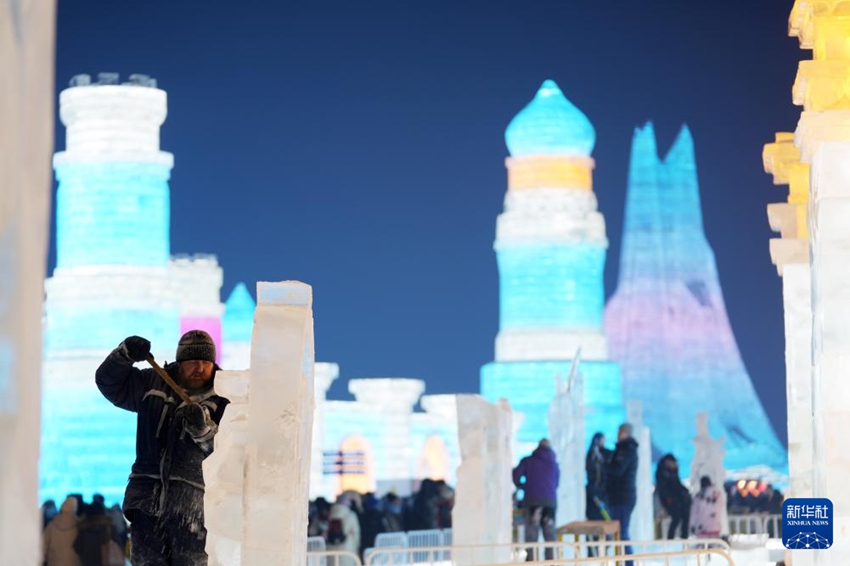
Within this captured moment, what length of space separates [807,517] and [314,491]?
36.0 meters

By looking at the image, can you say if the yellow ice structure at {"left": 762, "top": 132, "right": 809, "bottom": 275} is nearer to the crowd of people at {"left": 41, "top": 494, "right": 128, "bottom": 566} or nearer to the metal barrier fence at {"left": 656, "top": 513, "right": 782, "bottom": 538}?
the crowd of people at {"left": 41, "top": 494, "right": 128, "bottom": 566}

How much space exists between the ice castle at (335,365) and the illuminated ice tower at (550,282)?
0.05 m

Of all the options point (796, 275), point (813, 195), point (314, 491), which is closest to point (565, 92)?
point (314, 491)

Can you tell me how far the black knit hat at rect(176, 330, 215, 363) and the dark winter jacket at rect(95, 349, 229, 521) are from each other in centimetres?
15

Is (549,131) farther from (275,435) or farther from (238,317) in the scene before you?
(275,435)

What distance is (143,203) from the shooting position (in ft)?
133

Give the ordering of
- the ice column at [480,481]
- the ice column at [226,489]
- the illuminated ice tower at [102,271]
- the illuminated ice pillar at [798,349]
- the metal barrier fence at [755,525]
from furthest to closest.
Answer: the illuminated ice tower at [102,271], the metal barrier fence at [755,525], the ice column at [480,481], the illuminated ice pillar at [798,349], the ice column at [226,489]

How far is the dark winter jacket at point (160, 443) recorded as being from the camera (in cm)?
564

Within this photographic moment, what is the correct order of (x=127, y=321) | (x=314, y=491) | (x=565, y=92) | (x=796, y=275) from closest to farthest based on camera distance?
(x=796, y=275) < (x=127, y=321) < (x=314, y=491) < (x=565, y=92)

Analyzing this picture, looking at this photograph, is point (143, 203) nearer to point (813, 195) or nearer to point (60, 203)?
point (60, 203)

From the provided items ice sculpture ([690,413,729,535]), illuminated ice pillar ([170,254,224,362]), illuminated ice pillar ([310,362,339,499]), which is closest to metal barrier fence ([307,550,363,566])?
ice sculpture ([690,413,729,535])

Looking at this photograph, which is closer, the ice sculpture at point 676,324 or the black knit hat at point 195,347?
the black knit hat at point 195,347

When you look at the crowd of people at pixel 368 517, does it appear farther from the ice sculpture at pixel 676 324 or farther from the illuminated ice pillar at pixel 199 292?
the ice sculpture at pixel 676 324

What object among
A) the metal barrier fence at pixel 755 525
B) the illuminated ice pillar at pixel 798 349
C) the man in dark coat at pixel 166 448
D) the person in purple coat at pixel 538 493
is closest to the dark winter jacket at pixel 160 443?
the man in dark coat at pixel 166 448
